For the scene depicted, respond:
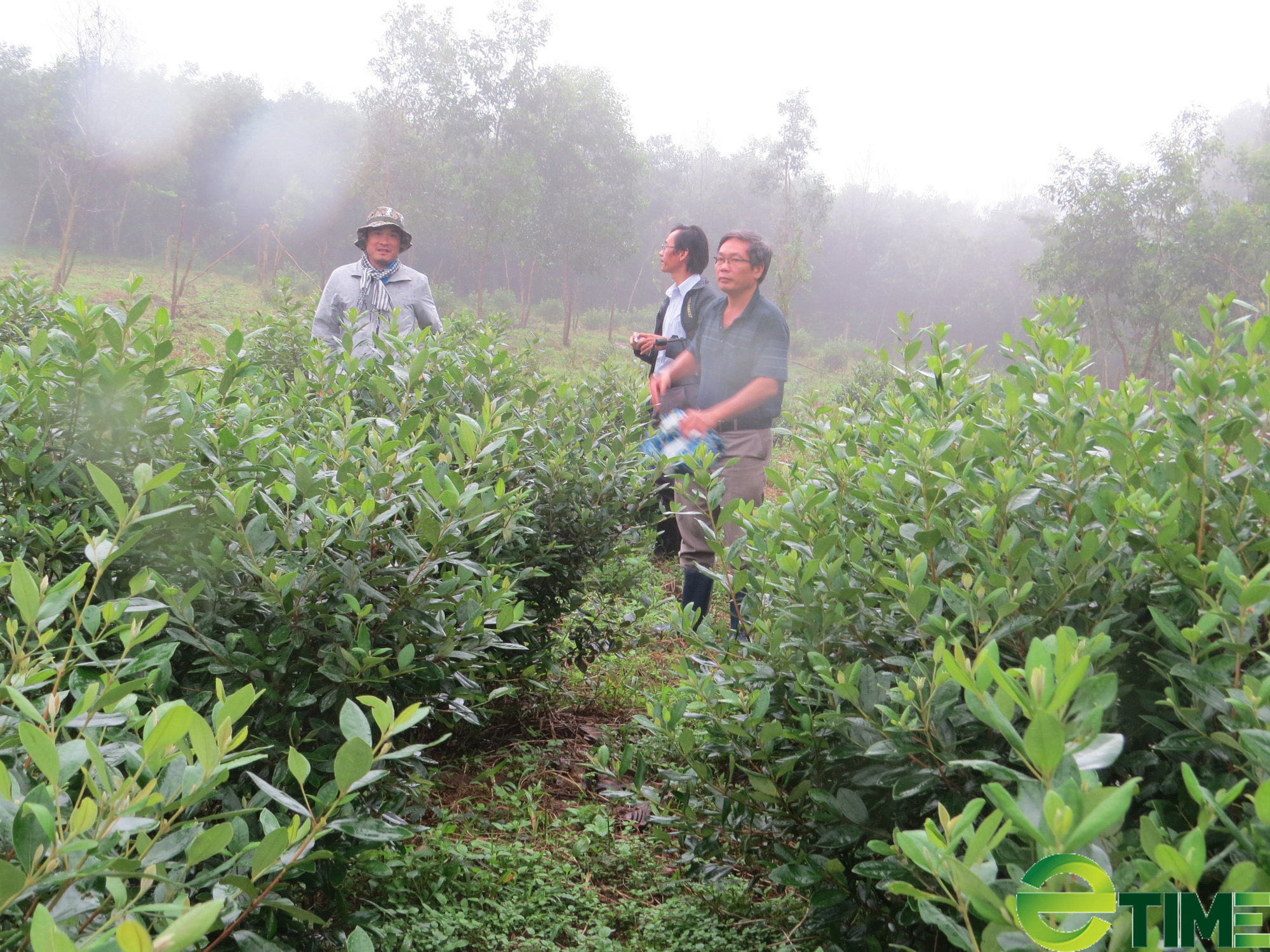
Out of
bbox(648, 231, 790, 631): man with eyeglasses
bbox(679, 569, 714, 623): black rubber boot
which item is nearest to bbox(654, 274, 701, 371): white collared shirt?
bbox(648, 231, 790, 631): man with eyeglasses

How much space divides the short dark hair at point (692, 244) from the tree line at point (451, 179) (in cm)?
1970

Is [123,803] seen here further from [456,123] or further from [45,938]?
[456,123]

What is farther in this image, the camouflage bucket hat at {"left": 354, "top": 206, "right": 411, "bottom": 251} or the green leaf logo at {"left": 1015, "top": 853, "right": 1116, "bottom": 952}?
the camouflage bucket hat at {"left": 354, "top": 206, "right": 411, "bottom": 251}

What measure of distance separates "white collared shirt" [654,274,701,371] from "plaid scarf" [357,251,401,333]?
61.1 inches

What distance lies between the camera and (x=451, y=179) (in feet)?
84.8

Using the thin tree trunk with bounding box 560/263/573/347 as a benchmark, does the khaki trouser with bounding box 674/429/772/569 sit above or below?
below

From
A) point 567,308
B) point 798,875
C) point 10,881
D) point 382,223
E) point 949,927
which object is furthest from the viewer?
point 567,308

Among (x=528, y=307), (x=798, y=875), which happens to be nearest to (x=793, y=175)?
(x=528, y=307)

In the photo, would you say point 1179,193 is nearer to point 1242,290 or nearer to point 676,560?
point 1242,290

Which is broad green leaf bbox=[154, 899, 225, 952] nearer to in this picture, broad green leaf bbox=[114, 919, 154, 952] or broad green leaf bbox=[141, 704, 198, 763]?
broad green leaf bbox=[114, 919, 154, 952]

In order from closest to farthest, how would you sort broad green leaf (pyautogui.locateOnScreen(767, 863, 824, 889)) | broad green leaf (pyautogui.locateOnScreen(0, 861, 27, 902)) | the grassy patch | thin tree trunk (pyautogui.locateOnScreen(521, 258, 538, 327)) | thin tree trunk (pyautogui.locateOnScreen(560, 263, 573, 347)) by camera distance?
broad green leaf (pyautogui.locateOnScreen(0, 861, 27, 902)), broad green leaf (pyautogui.locateOnScreen(767, 863, 824, 889)), the grassy patch, thin tree trunk (pyautogui.locateOnScreen(560, 263, 573, 347)), thin tree trunk (pyautogui.locateOnScreen(521, 258, 538, 327))

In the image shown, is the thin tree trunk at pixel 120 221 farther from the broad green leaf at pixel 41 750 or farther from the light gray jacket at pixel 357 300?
the broad green leaf at pixel 41 750

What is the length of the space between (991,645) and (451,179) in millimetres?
27381

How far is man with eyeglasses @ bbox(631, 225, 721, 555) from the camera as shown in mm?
4586
